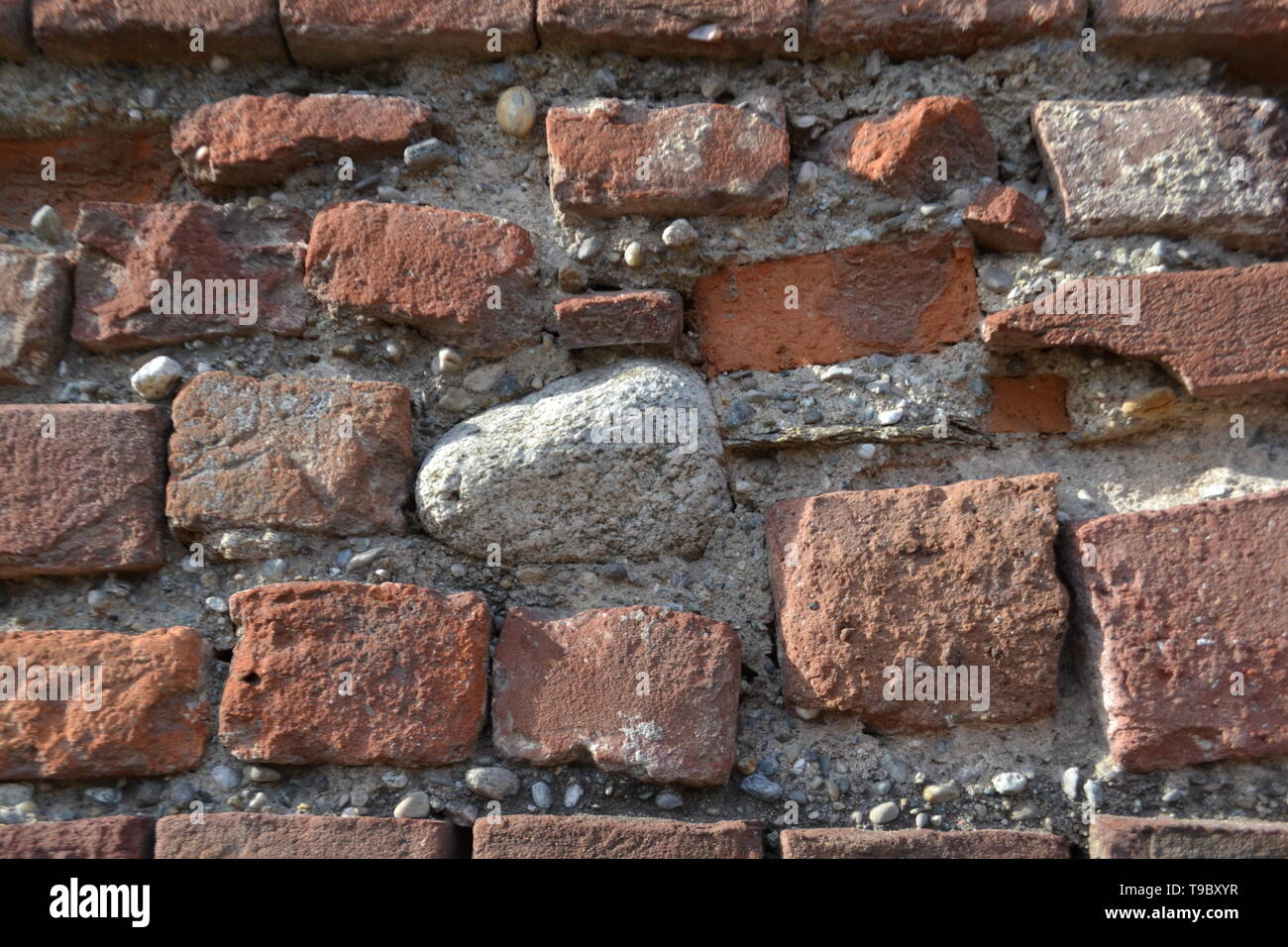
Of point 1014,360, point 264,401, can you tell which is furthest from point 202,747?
point 1014,360

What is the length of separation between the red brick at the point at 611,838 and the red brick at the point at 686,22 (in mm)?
1001

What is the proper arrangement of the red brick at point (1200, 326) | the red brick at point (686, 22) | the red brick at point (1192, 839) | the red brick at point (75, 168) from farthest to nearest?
the red brick at point (75, 168) < the red brick at point (686, 22) < the red brick at point (1200, 326) < the red brick at point (1192, 839)

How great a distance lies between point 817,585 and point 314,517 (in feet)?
2.09

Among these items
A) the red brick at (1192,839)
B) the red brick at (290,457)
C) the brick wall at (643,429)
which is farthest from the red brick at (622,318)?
the red brick at (1192,839)

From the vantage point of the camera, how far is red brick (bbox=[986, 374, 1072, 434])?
1267mm

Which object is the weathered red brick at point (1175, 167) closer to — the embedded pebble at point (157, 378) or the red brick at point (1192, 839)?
the red brick at point (1192, 839)

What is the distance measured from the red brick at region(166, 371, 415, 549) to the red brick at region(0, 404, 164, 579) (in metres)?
0.04

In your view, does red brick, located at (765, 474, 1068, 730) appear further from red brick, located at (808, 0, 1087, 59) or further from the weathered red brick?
red brick, located at (808, 0, 1087, 59)

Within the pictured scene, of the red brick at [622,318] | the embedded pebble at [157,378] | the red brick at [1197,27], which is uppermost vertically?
the red brick at [1197,27]

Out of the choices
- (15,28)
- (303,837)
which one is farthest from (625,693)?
(15,28)

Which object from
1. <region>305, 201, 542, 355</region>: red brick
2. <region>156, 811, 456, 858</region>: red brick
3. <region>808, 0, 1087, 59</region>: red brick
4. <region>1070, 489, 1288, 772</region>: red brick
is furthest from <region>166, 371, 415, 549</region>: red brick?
<region>1070, 489, 1288, 772</region>: red brick

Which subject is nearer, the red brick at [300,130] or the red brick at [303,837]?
the red brick at [303,837]

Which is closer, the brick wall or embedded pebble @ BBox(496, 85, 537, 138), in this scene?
the brick wall

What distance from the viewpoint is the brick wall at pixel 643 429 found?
1146 millimetres
